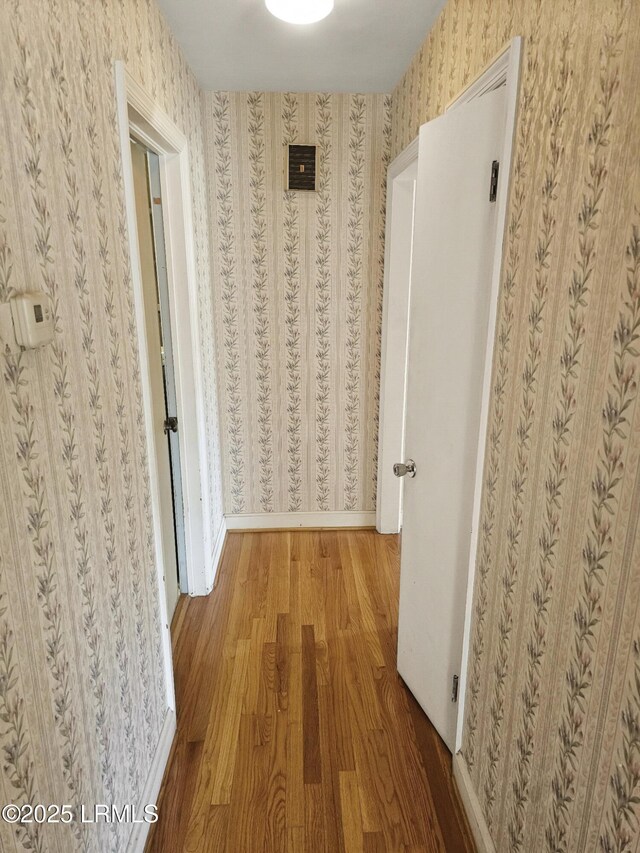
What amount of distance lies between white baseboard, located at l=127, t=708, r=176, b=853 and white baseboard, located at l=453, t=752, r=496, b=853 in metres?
0.94

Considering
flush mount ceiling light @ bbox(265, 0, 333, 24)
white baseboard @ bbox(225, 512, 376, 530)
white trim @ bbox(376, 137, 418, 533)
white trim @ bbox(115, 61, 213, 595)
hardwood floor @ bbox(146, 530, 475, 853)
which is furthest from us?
white baseboard @ bbox(225, 512, 376, 530)

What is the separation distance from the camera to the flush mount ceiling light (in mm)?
1652

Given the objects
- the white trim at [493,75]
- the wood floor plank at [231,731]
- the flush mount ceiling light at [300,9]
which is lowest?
the wood floor plank at [231,731]

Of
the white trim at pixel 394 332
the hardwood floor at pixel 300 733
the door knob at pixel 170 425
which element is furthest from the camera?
the white trim at pixel 394 332

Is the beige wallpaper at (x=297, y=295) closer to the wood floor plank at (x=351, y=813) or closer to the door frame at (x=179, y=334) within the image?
the door frame at (x=179, y=334)

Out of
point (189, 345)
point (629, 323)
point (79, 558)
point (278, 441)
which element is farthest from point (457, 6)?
point (278, 441)

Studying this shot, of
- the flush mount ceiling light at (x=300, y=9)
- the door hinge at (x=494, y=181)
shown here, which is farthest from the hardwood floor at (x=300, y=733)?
the flush mount ceiling light at (x=300, y=9)

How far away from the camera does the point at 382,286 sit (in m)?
3.04

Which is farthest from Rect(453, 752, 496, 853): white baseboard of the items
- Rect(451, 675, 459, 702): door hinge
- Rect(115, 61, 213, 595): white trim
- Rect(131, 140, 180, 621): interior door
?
Rect(131, 140, 180, 621): interior door

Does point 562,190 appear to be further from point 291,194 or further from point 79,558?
point 291,194

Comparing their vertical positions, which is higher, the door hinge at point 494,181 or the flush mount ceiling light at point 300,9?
the flush mount ceiling light at point 300,9

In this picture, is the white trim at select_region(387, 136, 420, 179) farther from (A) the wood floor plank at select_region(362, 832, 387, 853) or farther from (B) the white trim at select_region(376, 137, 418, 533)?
(A) the wood floor plank at select_region(362, 832, 387, 853)

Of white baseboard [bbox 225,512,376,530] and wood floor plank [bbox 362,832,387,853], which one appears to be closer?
wood floor plank [bbox 362,832,387,853]

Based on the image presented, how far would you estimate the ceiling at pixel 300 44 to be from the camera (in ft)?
6.18
